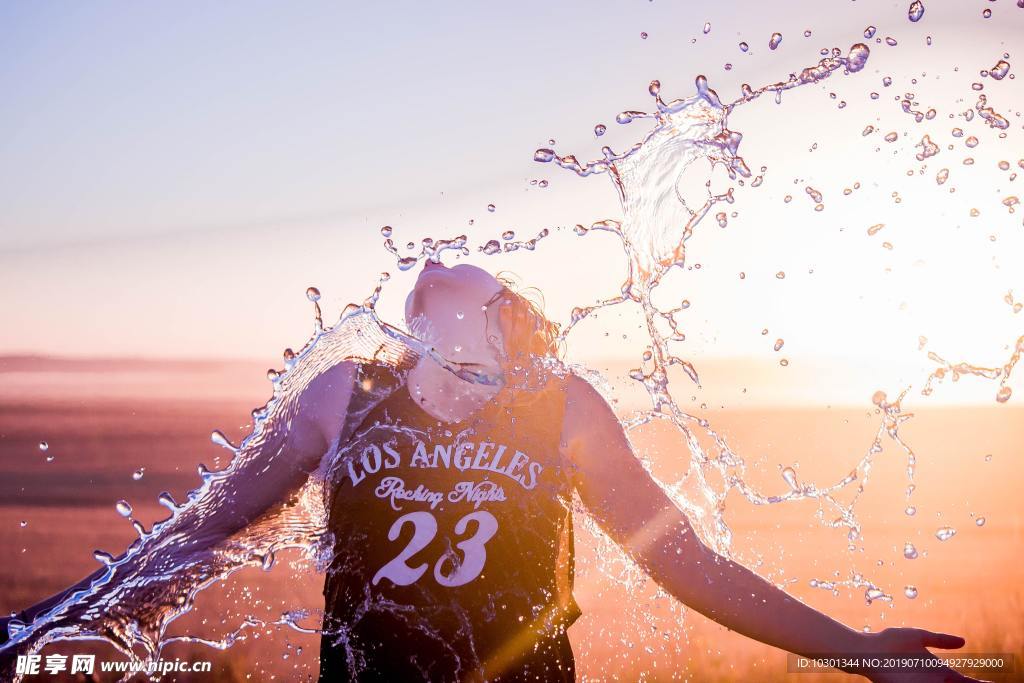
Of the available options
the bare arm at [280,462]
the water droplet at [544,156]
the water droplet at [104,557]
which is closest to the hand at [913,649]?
the bare arm at [280,462]

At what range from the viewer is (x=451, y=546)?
2396 millimetres

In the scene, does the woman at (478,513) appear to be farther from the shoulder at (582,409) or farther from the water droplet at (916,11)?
the water droplet at (916,11)

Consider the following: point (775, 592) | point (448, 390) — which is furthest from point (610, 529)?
point (448, 390)

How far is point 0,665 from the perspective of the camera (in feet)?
7.17

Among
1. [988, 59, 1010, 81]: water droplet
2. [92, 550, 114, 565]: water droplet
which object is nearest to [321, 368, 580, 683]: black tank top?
[92, 550, 114, 565]: water droplet

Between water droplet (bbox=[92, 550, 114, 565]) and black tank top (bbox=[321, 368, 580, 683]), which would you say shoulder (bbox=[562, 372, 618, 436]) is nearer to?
black tank top (bbox=[321, 368, 580, 683])

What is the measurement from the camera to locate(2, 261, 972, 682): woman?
228cm

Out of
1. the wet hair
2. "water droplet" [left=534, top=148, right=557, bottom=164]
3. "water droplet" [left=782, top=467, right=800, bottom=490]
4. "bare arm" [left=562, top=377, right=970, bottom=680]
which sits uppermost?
"water droplet" [left=534, top=148, right=557, bottom=164]

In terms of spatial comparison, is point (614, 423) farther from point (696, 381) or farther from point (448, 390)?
point (696, 381)

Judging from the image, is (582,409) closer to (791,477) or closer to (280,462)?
(280,462)

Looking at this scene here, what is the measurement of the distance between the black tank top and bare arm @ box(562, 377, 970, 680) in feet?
0.29

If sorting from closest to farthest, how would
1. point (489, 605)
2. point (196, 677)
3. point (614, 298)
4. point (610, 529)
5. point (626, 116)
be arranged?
point (489, 605) < point (610, 529) < point (626, 116) < point (614, 298) < point (196, 677)

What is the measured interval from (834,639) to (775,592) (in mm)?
190

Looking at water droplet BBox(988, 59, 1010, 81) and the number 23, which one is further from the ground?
water droplet BBox(988, 59, 1010, 81)
